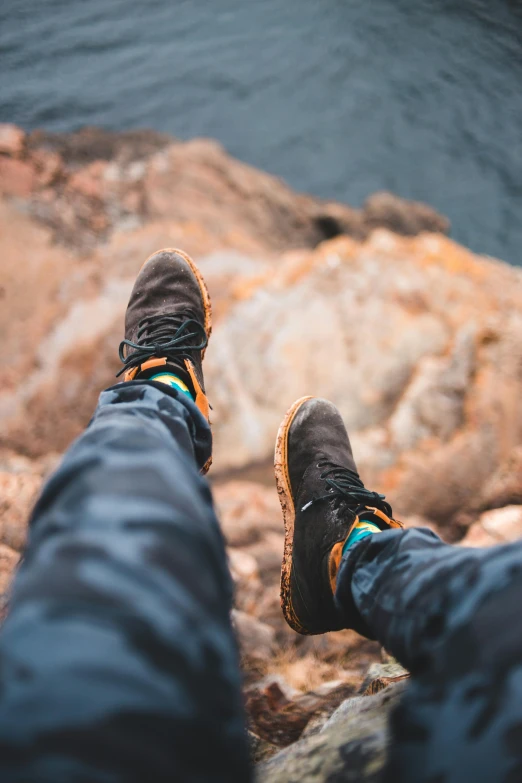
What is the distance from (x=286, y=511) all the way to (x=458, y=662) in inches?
34.0

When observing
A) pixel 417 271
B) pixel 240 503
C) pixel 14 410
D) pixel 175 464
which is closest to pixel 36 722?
pixel 175 464

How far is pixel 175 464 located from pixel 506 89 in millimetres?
4104

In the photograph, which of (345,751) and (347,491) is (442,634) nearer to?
(345,751)

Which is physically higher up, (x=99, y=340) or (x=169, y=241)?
(x=169, y=241)

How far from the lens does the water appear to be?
358 cm

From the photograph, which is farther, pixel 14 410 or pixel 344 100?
pixel 344 100

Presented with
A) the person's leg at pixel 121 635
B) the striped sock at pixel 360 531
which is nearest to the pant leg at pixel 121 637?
the person's leg at pixel 121 635

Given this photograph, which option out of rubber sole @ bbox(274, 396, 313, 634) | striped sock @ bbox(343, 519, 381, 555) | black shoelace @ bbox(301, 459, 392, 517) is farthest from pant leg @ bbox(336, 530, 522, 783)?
rubber sole @ bbox(274, 396, 313, 634)

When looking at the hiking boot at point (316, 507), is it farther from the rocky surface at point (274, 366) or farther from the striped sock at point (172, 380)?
the striped sock at point (172, 380)

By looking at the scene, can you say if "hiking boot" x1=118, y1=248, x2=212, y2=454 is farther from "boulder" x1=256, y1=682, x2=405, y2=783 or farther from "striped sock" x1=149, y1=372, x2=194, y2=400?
"boulder" x1=256, y1=682, x2=405, y2=783

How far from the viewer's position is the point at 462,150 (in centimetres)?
393

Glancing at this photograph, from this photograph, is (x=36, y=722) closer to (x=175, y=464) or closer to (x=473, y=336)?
(x=175, y=464)

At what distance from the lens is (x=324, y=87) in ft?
13.4

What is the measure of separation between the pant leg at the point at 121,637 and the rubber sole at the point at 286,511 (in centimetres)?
74
